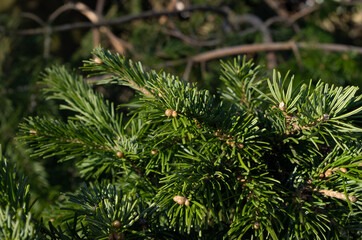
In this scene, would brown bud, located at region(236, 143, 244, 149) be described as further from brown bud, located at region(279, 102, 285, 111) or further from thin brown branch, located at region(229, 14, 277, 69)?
thin brown branch, located at region(229, 14, 277, 69)

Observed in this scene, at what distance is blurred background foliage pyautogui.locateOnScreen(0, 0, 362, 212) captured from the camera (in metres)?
0.79

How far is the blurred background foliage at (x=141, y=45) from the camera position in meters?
0.79

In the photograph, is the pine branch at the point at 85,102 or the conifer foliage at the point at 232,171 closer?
the conifer foliage at the point at 232,171

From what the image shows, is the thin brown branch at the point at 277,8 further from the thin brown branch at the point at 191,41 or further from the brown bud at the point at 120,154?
the brown bud at the point at 120,154

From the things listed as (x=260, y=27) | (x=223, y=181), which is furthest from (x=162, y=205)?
(x=260, y=27)

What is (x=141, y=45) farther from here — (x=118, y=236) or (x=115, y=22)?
(x=118, y=236)

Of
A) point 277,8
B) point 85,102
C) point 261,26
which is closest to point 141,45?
point 261,26

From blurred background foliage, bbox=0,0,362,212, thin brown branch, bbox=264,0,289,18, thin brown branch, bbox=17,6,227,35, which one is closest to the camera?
blurred background foliage, bbox=0,0,362,212

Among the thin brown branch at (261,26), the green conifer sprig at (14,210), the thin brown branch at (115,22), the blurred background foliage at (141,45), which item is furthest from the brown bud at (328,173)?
the thin brown branch at (115,22)

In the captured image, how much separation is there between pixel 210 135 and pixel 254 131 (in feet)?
0.14

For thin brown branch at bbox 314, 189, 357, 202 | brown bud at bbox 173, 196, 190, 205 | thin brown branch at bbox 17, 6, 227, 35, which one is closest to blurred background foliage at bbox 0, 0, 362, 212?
thin brown branch at bbox 17, 6, 227, 35

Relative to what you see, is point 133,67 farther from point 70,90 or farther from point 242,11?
point 242,11

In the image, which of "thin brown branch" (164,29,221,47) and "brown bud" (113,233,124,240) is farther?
"thin brown branch" (164,29,221,47)

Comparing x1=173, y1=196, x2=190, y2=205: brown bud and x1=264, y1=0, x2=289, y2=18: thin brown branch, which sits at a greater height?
x1=264, y1=0, x2=289, y2=18: thin brown branch
